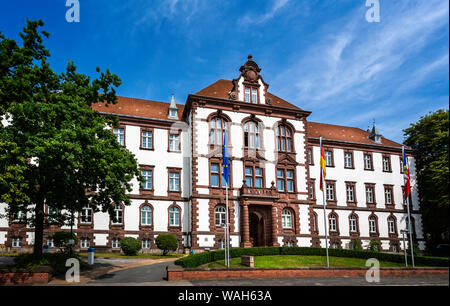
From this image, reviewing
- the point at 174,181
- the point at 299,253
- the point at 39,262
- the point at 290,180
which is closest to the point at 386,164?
the point at 290,180

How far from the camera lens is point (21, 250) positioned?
3316cm

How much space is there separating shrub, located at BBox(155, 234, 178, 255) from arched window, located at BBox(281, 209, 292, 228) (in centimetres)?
1186

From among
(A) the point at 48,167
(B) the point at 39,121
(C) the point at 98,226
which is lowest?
(C) the point at 98,226

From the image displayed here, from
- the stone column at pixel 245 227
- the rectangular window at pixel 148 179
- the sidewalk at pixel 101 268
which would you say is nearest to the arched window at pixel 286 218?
the stone column at pixel 245 227

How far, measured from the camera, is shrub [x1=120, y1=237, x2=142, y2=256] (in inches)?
1321

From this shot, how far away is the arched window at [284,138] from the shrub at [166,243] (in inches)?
601

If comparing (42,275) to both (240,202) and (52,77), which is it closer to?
(52,77)

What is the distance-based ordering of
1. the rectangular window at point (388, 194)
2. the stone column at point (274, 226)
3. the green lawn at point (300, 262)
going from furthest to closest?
the rectangular window at point (388, 194) < the stone column at point (274, 226) < the green lawn at point (300, 262)

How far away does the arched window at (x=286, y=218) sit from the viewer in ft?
131

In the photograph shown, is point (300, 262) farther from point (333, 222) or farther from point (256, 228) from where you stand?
point (333, 222)

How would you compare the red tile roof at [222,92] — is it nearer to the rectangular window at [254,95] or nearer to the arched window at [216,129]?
the rectangular window at [254,95]

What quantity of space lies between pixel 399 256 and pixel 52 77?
1133 inches
